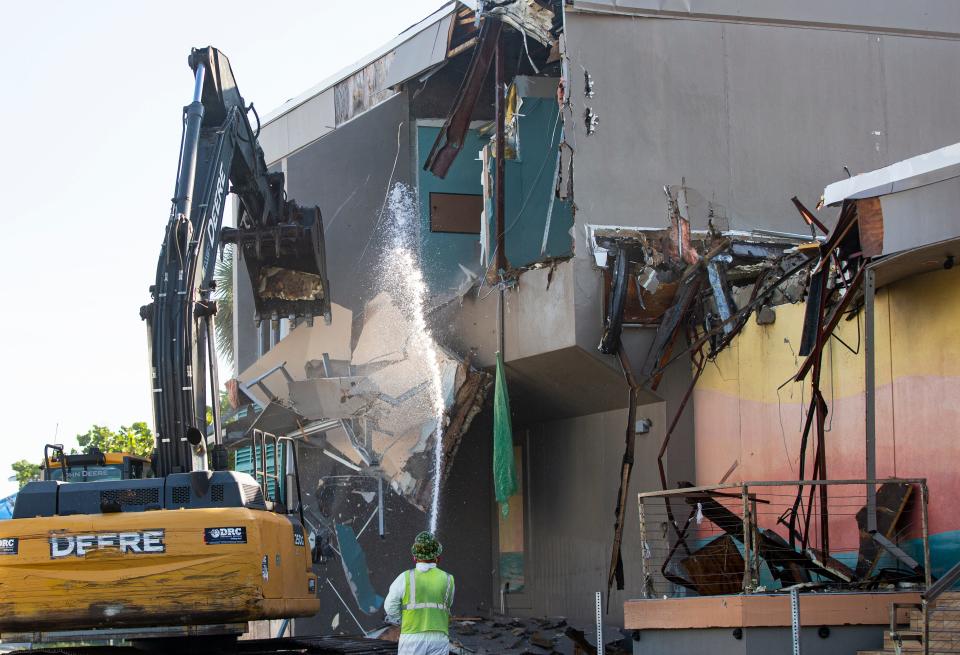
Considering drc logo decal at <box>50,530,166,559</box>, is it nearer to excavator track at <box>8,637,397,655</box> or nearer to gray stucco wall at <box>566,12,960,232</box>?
excavator track at <box>8,637,397,655</box>

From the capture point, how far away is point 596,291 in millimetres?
17844

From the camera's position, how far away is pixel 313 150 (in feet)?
80.6

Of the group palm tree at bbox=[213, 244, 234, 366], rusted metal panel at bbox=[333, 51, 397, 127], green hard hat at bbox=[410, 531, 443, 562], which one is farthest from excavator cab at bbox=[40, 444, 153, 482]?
palm tree at bbox=[213, 244, 234, 366]

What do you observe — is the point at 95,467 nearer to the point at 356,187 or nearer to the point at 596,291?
the point at 596,291

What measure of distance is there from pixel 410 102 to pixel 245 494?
Answer: 11.9 m

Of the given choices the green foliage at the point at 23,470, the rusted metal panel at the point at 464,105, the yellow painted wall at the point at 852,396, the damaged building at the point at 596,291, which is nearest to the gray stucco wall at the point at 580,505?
the damaged building at the point at 596,291

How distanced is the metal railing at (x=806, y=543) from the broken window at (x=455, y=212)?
332 inches

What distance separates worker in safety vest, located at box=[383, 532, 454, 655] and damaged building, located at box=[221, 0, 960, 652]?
477 centimetres

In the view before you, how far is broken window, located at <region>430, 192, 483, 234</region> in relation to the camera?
22.3 metres

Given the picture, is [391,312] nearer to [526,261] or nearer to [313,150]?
[526,261]

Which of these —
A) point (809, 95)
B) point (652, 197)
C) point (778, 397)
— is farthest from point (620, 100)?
point (778, 397)

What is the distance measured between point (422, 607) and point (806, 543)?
17.9 feet

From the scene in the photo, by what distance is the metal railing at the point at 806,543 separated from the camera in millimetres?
11620

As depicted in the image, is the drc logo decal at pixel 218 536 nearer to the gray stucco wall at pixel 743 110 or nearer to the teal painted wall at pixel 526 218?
the gray stucco wall at pixel 743 110
